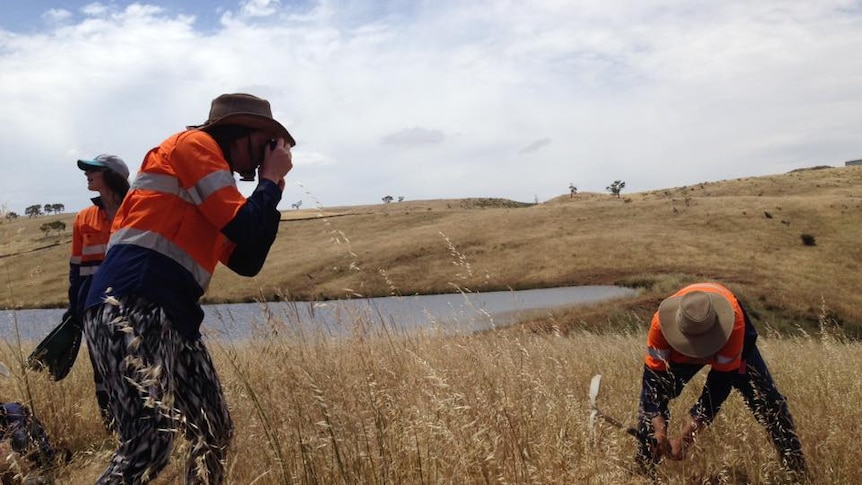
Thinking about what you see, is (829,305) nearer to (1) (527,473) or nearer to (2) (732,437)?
(2) (732,437)

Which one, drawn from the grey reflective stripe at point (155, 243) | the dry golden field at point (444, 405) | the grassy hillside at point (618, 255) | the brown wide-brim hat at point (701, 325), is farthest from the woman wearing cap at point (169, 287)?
the grassy hillside at point (618, 255)

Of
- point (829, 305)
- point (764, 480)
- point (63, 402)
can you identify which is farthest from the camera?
point (829, 305)

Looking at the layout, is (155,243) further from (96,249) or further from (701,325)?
(701,325)

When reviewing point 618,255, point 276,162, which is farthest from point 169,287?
point 618,255

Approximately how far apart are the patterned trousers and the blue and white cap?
2.21 metres

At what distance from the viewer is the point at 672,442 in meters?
3.49

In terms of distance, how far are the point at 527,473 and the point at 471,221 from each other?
65186mm

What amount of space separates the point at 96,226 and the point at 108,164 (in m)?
0.77

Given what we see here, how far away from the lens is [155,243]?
2.40 meters

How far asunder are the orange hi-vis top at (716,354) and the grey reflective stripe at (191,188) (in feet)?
8.47

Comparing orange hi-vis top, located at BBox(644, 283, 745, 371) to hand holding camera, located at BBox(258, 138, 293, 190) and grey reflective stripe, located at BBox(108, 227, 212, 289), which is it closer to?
hand holding camera, located at BBox(258, 138, 293, 190)

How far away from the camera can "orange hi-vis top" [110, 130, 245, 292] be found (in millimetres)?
2395

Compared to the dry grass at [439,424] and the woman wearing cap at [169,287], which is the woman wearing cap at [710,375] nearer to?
the dry grass at [439,424]

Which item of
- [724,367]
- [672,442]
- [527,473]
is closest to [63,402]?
[527,473]
